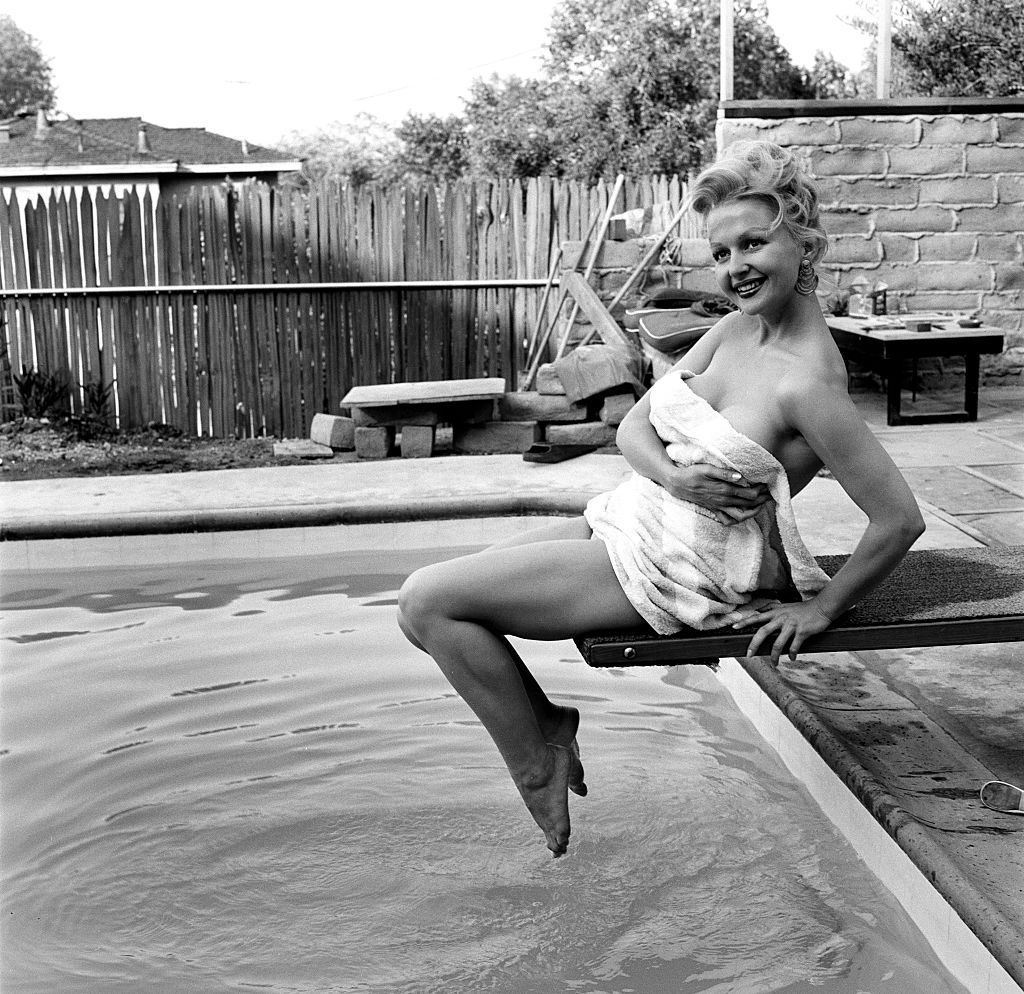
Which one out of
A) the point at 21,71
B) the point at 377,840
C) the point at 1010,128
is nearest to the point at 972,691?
the point at 377,840

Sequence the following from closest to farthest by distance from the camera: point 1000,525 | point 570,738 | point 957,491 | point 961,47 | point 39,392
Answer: point 570,738 → point 1000,525 → point 957,491 → point 39,392 → point 961,47

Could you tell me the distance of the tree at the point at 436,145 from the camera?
33.1 meters

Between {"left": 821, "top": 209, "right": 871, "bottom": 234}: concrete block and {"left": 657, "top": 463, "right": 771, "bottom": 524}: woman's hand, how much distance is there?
603 cm

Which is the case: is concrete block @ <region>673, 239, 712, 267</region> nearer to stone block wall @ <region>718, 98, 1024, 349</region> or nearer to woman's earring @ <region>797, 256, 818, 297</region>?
stone block wall @ <region>718, 98, 1024, 349</region>

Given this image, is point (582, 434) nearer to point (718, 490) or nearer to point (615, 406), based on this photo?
point (615, 406)

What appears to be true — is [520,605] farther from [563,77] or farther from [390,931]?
[563,77]

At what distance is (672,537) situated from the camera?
2615mm

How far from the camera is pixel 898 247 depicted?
8.27m

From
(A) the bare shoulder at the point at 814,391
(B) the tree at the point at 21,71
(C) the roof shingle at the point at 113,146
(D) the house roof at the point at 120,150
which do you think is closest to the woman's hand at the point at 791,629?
(A) the bare shoulder at the point at 814,391

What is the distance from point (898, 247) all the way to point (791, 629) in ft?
20.6

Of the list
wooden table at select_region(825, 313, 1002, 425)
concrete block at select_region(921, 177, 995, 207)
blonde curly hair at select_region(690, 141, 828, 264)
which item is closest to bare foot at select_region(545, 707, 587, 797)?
blonde curly hair at select_region(690, 141, 828, 264)

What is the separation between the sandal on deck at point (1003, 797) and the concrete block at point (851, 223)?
6042mm

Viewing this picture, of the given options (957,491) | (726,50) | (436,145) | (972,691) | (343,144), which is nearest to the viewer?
(972,691)

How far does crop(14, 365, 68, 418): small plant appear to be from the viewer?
8805 millimetres
